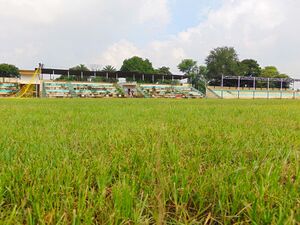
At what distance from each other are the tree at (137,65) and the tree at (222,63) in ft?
58.5

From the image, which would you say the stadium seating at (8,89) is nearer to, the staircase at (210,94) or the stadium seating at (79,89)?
the stadium seating at (79,89)

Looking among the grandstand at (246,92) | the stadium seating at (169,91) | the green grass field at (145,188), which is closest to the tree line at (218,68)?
the grandstand at (246,92)

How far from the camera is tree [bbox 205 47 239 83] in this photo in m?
79.4

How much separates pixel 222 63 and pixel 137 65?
24.8 metres

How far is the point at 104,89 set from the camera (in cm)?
5456

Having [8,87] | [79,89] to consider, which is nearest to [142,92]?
[79,89]

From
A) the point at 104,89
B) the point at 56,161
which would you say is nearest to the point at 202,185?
the point at 56,161

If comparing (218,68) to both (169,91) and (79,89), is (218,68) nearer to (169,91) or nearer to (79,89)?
(169,91)

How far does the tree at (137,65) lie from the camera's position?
78.8 metres

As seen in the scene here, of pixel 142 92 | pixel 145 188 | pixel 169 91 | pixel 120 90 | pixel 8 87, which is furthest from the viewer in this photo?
pixel 169 91

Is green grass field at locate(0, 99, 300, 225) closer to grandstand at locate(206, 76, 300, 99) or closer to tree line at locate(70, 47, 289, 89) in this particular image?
grandstand at locate(206, 76, 300, 99)

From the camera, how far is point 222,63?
262 ft

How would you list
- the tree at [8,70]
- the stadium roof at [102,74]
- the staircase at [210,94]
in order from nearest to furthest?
the stadium roof at [102,74] < the staircase at [210,94] < the tree at [8,70]

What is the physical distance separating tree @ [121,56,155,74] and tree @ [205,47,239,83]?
17.8m
